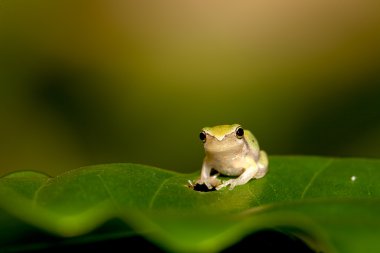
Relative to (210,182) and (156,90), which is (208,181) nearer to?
(210,182)

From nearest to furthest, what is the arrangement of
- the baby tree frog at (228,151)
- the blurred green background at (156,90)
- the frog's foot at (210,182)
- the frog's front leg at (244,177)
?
1. the frog's foot at (210,182)
2. the frog's front leg at (244,177)
3. the baby tree frog at (228,151)
4. the blurred green background at (156,90)

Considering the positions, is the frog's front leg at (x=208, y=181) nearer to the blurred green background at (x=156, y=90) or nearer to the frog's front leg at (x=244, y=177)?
the frog's front leg at (x=244, y=177)

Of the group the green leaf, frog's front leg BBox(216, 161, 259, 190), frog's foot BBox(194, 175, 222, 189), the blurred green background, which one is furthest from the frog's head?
the blurred green background

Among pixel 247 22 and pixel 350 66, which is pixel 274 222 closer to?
pixel 350 66

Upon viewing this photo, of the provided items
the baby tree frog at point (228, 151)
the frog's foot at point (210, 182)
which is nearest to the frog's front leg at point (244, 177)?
the frog's foot at point (210, 182)

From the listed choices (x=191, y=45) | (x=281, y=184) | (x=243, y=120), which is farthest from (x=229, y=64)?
(x=281, y=184)

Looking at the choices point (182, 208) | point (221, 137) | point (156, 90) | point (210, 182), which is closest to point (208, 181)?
point (210, 182)
